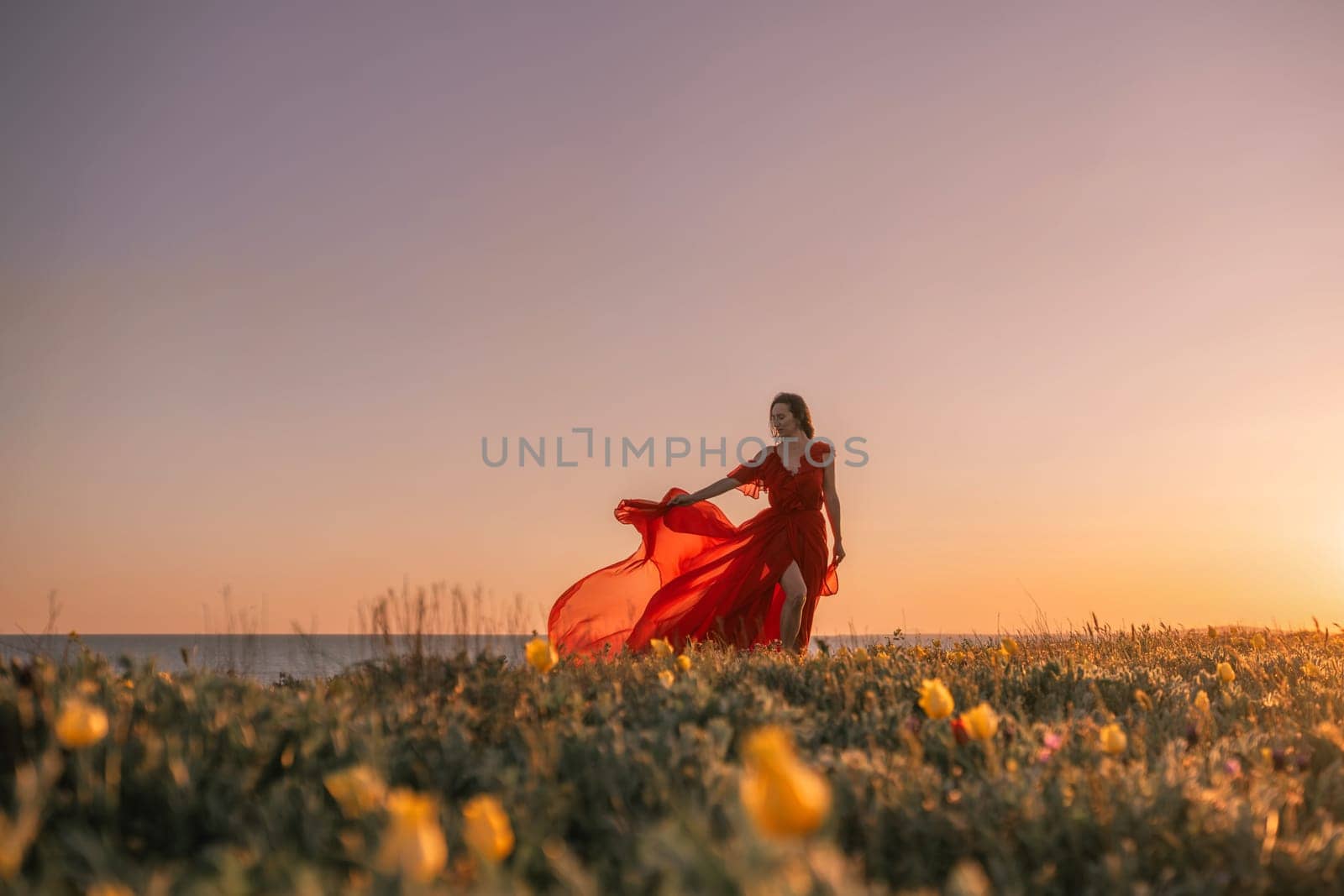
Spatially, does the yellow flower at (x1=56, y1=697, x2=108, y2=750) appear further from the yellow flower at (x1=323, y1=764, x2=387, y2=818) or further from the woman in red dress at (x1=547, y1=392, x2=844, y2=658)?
the woman in red dress at (x1=547, y1=392, x2=844, y2=658)

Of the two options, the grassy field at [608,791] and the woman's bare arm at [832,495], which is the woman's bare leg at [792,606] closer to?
the woman's bare arm at [832,495]

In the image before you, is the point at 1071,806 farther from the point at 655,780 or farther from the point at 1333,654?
the point at 1333,654

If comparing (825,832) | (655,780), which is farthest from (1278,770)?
(655,780)

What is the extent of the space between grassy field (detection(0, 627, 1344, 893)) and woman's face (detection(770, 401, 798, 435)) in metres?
4.90

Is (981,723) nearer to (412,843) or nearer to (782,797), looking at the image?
(782,797)

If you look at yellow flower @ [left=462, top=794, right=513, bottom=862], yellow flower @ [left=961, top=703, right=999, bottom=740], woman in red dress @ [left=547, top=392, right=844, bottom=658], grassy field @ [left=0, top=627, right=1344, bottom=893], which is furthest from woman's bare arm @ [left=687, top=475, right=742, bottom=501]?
yellow flower @ [left=462, top=794, right=513, bottom=862]

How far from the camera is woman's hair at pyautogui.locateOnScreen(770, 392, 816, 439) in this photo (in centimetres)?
931

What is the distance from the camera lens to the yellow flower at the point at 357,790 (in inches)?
84.3

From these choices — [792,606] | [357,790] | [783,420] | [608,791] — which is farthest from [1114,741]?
[783,420]

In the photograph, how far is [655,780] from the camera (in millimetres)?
2889

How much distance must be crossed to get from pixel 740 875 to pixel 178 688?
2777 mm

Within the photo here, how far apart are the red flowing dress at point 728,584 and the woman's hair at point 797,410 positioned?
33 centimetres

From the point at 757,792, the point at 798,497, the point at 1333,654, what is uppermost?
the point at 798,497

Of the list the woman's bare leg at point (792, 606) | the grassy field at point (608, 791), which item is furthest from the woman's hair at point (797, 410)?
the grassy field at point (608, 791)
